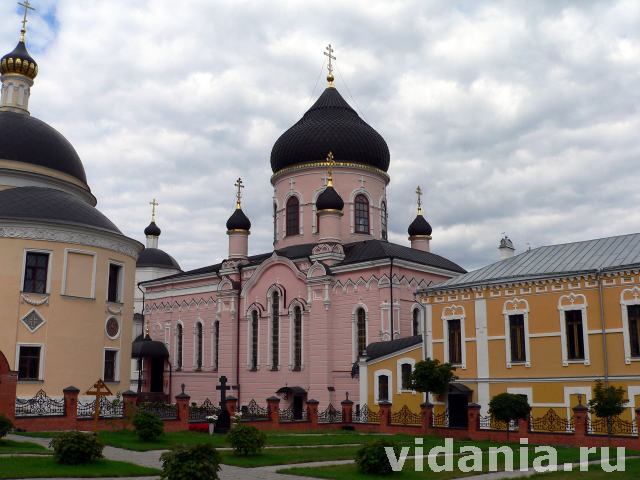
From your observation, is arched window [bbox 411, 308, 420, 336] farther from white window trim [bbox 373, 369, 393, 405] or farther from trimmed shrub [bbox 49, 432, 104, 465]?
trimmed shrub [bbox 49, 432, 104, 465]

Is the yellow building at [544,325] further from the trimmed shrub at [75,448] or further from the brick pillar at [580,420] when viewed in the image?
the trimmed shrub at [75,448]

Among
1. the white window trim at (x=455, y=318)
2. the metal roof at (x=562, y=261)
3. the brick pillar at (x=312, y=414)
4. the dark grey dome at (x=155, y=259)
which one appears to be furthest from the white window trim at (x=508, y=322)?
the dark grey dome at (x=155, y=259)

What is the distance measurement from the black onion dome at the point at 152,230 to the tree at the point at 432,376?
3649cm

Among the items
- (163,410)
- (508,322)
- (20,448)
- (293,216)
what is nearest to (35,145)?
(293,216)

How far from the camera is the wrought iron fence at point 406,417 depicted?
23016 millimetres

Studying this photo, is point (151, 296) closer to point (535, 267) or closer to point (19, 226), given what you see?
point (19, 226)

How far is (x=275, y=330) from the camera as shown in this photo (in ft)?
109

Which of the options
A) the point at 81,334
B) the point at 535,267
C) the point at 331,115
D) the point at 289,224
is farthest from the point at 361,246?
the point at 81,334

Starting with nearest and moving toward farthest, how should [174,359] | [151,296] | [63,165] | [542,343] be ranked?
[542,343] → [63,165] → [174,359] → [151,296]

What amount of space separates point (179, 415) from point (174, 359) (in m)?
17.3

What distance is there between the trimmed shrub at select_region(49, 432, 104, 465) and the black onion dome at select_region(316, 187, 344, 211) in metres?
20.8

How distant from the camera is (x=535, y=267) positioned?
2270 centimetres

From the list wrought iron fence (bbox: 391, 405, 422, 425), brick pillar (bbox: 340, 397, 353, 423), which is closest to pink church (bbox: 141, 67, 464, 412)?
brick pillar (bbox: 340, 397, 353, 423)

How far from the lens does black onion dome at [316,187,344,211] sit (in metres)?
32.6
